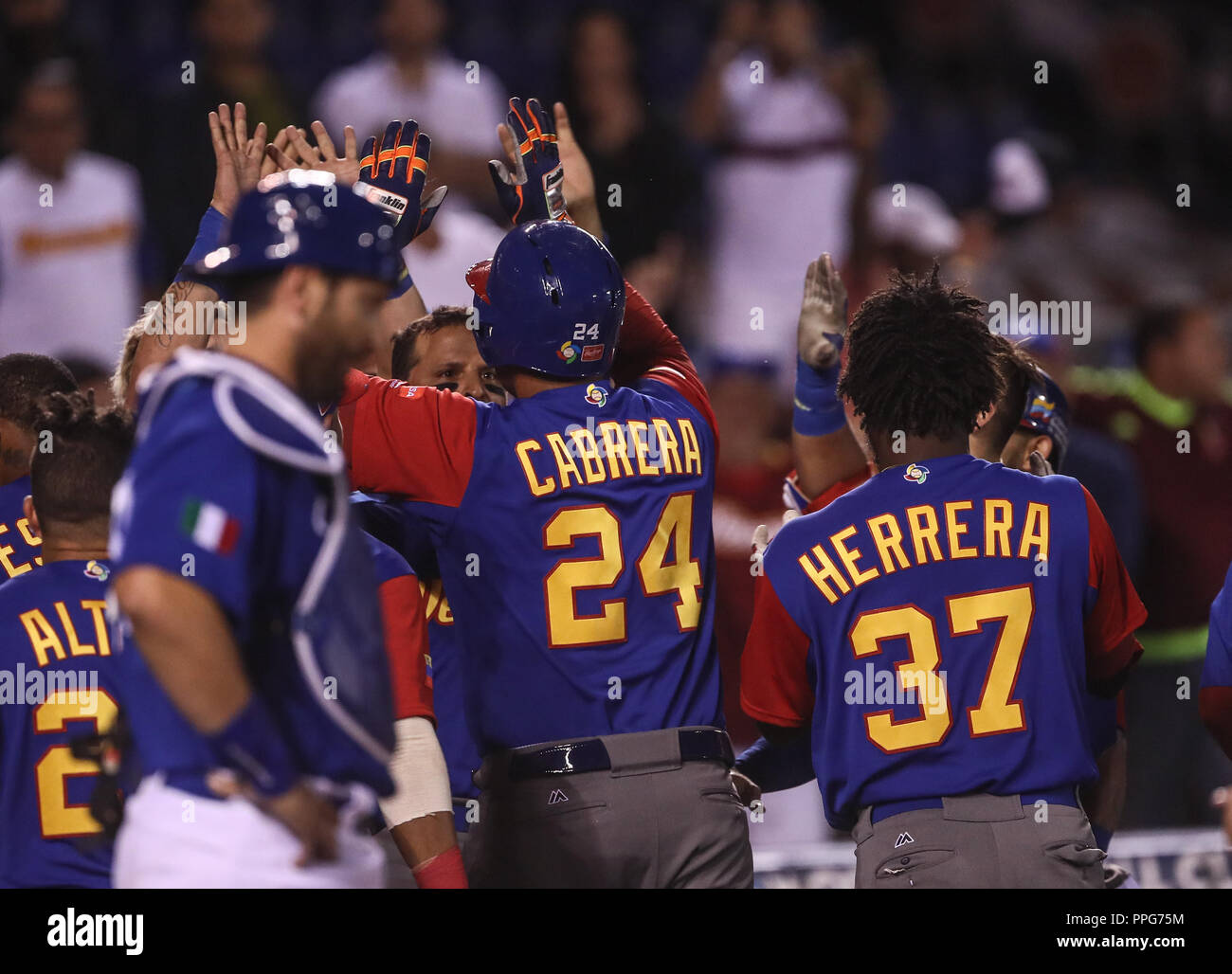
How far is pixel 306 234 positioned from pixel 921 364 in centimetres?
153

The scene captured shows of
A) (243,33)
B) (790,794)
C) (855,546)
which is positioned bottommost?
(790,794)

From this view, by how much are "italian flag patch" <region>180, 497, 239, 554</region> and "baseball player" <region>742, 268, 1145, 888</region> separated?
4.66 ft

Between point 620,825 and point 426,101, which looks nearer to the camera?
point 620,825

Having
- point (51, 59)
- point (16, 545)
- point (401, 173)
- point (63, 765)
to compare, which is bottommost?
point (63, 765)

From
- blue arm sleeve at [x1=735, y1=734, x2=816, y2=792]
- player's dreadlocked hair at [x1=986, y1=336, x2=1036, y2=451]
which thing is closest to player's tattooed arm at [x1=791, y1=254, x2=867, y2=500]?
player's dreadlocked hair at [x1=986, y1=336, x2=1036, y2=451]

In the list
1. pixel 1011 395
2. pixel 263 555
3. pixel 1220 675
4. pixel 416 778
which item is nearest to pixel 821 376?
pixel 1011 395

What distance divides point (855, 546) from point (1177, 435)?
15.1ft

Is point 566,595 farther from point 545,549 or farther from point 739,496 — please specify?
point 739,496

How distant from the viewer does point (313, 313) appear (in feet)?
8.94

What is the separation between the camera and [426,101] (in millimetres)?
8500

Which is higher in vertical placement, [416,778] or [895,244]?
[895,244]

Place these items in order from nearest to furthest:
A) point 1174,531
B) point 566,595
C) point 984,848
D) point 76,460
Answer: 1. point 984,848
2. point 76,460
3. point 566,595
4. point 1174,531
